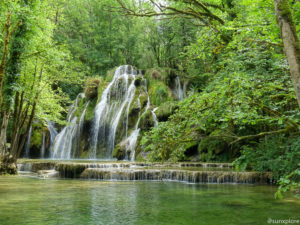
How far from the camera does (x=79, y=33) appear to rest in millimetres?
40844

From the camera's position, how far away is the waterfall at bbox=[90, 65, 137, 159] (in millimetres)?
24703

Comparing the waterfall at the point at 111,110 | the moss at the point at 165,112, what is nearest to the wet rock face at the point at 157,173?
the moss at the point at 165,112

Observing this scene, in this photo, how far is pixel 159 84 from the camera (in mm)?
26969

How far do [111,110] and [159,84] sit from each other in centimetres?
543

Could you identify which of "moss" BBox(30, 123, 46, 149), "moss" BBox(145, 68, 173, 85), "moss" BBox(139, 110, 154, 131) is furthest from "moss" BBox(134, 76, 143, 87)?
"moss" BBox(30, 123, 46, 149)

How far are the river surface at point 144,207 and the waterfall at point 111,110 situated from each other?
1605 centimetres

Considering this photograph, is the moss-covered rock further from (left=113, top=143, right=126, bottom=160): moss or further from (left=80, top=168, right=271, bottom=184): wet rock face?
(left=80, top=168, right=271, bottom=184): wet rock face

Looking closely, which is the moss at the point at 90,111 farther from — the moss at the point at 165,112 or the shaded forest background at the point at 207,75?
the moss at the point at 165,112

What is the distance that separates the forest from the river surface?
38.4 inches

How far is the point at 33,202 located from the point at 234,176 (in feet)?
24.4

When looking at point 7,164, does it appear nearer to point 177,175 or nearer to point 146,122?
point 177,175

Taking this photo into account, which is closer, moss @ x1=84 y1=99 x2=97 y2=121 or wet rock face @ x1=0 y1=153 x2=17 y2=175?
wet rock face @ x1=0 y1=153 x2=17 y2=175

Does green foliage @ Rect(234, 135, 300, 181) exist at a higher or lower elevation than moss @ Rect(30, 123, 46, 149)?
lower

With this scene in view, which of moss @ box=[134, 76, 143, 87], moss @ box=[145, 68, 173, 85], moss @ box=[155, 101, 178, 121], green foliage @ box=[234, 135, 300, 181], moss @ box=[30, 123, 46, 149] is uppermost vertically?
moss @ box=[145, 68, 173, 85]
